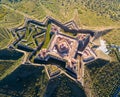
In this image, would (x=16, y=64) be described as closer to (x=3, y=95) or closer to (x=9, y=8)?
(x=3, y=95)

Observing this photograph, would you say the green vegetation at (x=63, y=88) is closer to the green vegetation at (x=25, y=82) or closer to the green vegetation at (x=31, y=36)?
the green vegetation at (x=25, y=82)

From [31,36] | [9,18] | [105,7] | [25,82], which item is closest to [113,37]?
[105,7]

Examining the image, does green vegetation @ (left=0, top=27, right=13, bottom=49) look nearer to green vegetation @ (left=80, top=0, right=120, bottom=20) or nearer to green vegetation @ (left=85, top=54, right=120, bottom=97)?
green vegetation @ (left=85, top=54, right=120, bottom=97)

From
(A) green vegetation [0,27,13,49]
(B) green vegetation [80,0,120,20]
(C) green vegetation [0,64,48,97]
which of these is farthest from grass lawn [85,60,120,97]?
(A) green vegetation [0,27,13,49]

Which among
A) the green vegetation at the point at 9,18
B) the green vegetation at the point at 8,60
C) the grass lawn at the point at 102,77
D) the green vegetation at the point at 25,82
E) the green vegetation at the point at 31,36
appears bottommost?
the grass lawn at the point at 102,77

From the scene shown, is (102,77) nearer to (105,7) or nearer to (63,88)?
(63,88)

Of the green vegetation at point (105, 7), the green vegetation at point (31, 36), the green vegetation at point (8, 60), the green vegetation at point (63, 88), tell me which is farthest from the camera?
the green vegetation at point (105, 7)

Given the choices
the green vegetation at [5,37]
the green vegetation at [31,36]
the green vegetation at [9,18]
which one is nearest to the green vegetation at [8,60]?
the green vegetation at [5,37]
